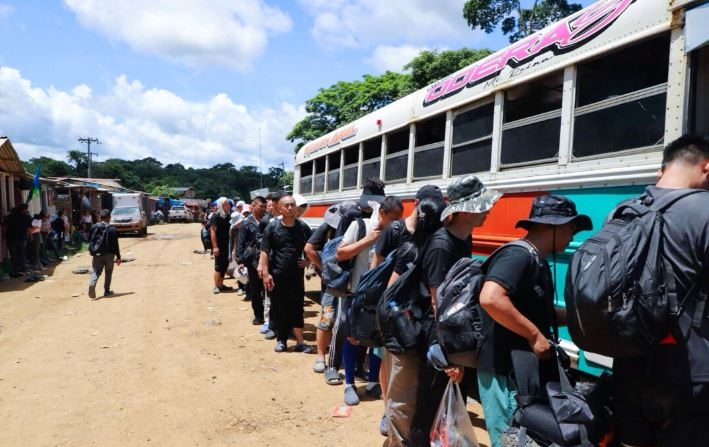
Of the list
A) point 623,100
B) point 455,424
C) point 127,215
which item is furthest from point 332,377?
point 127,215

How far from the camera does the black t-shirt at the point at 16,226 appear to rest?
1105 cm

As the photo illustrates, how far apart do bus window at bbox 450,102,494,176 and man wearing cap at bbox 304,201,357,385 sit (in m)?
1.18

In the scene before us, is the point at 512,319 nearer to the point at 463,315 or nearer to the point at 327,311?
the point at 463,315

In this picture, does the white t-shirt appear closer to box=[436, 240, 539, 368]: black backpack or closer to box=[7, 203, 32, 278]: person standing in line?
box=[436, 240, 539, 368]: black backpack

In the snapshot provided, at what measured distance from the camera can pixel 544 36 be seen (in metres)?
3.94

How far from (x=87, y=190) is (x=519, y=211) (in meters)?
26.1

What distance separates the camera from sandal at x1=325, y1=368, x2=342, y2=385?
452cm

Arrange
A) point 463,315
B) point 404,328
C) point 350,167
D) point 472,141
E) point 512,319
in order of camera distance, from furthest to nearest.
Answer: point 350,167
point 472,141
point 404,328
point 463,315
point 512,319

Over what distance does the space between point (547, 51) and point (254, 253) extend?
444 centimetres

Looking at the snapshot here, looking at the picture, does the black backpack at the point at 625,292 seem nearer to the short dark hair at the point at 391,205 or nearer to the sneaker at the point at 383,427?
the short dark hair at the point at 391,205

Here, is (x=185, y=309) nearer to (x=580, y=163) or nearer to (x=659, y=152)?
(x=580, y=163)

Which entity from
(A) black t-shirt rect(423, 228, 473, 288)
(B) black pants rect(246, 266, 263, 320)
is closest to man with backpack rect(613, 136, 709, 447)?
(A) black t-shirt rect(423, 228, 473, 288)

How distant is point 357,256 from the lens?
13.5 ft

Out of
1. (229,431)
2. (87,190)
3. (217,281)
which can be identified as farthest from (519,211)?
(87,190)
